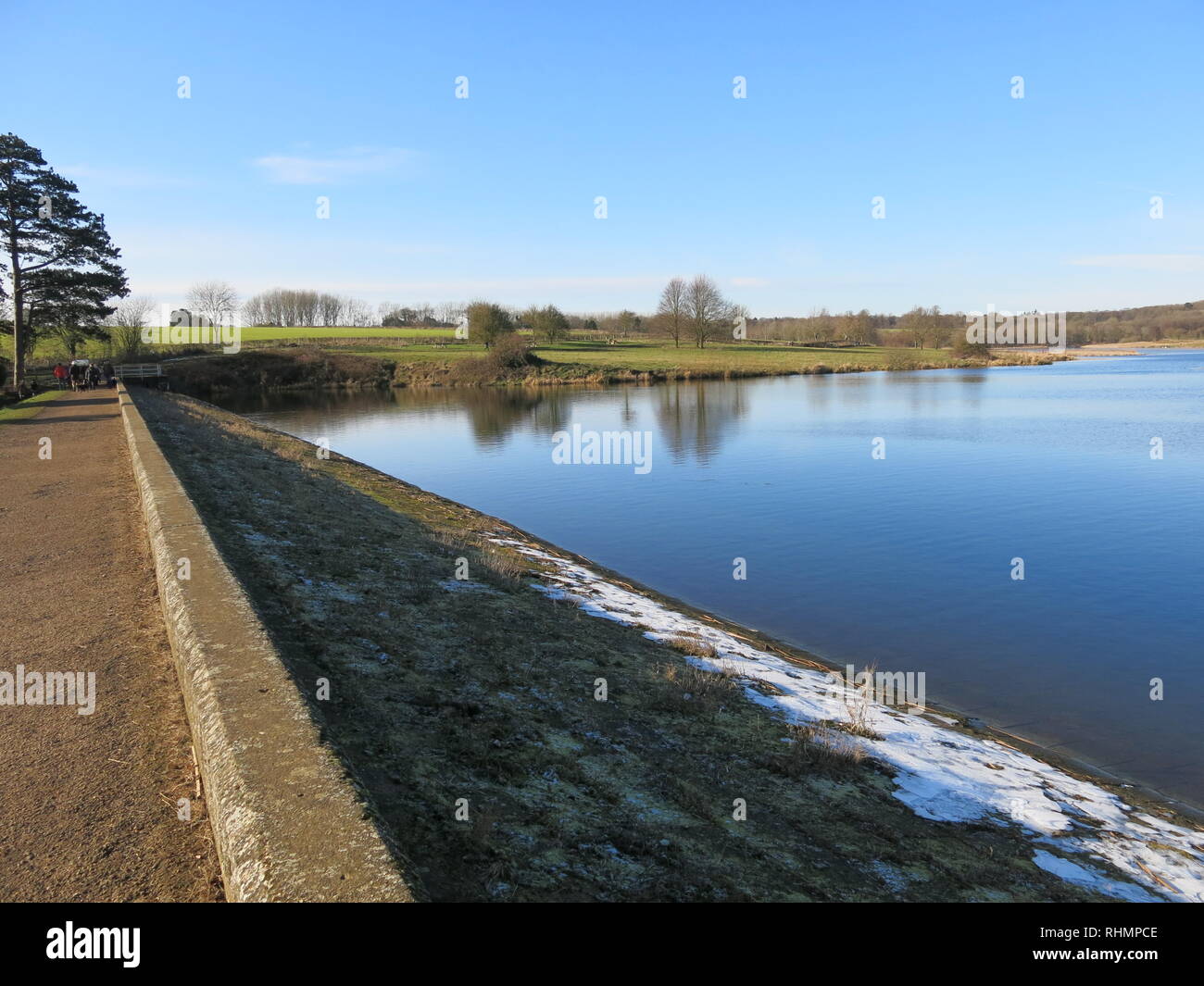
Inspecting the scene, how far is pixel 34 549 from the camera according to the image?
861cm

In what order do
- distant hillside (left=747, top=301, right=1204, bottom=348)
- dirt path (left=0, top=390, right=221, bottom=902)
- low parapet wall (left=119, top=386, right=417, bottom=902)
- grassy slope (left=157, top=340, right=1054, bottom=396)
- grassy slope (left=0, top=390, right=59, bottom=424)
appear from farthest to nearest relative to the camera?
1. distant hillside (left=747, top=301, right=1204, bottom=348)
2. grassy slope (left=157, top=340, right=1054, bottom=396)
3. grassy slope (left=0, top=390, right=59, bottom=424)
4. dirt path (left=0, top=390, right=221, bottom=902)
5. low parapet wall (left=119, top=386, right=417, bottom=902)

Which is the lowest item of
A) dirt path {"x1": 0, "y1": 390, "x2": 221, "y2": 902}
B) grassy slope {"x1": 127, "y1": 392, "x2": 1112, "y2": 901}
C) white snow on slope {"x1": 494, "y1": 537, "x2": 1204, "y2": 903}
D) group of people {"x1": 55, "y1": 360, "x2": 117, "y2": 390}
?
white snow on slope {"x1": 494, "y1": 537, "x2": 1204, "y2": 903}

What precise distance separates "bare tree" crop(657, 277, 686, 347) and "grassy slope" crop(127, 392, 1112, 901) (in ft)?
286

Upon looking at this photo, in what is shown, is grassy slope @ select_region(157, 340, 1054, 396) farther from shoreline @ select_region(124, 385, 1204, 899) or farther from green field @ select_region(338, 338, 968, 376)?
shoreline @ select_region(124, 385, 1204, 899)

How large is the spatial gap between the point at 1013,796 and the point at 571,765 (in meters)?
3.59

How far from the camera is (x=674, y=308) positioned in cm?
9388

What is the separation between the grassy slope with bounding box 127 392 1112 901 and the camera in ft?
13.8

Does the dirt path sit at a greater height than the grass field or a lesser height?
lesser

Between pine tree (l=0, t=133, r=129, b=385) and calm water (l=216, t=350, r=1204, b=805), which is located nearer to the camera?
calm water (l=216, t=350, r=1204, b=805)

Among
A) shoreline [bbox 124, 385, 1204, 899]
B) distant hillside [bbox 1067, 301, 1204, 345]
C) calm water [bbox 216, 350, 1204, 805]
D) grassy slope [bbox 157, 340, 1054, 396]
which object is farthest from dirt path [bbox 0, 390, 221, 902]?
distant hillside [bbox 1067, 301, 1204, 345]

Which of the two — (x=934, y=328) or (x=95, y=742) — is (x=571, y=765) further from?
(x=934, y=328)

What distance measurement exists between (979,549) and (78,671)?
1413 cm

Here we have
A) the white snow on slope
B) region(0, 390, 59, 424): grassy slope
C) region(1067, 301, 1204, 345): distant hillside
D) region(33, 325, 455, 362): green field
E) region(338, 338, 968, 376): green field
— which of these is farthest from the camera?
region(1067, 301, 1204, 345): distant hillside
